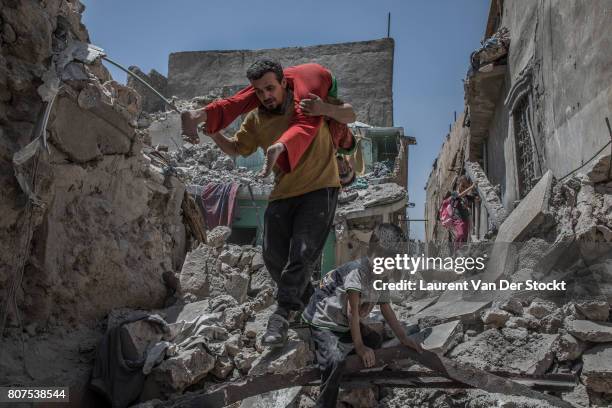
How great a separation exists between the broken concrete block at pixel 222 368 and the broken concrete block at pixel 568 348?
202cm

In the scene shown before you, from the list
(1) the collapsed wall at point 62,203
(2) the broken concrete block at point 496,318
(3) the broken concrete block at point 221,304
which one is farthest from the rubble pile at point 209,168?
(2) the broken concrete block at point 496,318

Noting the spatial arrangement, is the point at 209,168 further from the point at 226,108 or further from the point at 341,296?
the point at 341,296

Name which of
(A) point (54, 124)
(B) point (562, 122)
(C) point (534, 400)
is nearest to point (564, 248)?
(B) point (562, 122)

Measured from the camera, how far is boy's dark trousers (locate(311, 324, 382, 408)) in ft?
9.02

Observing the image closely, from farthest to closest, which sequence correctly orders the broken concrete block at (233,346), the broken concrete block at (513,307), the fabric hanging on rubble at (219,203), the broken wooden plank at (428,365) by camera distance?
the fabric hanging on rubble at (219,203) → the broken concrete block at (513,307) → the broken concrete block at (233,346) → the broken wooden plank at (428,365)

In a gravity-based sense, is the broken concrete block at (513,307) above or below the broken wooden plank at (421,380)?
above

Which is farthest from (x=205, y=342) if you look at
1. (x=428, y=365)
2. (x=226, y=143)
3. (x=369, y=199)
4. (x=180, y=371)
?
(x=369, y=199)

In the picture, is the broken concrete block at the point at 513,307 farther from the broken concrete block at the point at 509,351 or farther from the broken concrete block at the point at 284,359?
the broken concrete block at the point at 284,359

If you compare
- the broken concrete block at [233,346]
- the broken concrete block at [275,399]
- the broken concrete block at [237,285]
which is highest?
the broken concrete block at [237,285]

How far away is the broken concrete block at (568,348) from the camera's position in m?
3.45

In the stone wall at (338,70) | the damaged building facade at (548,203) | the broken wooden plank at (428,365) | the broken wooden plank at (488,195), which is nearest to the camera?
the broken wooden plank at (428,365)

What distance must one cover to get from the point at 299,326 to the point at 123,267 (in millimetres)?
1386

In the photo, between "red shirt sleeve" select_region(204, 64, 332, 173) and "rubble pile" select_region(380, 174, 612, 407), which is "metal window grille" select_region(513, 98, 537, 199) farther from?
"red shirt sleeve" select_region(204, 64, 332, 173)

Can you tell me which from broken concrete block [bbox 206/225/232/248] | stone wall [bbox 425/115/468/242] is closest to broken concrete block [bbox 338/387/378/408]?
broken concrete block [bbox 206/225/232/248]
